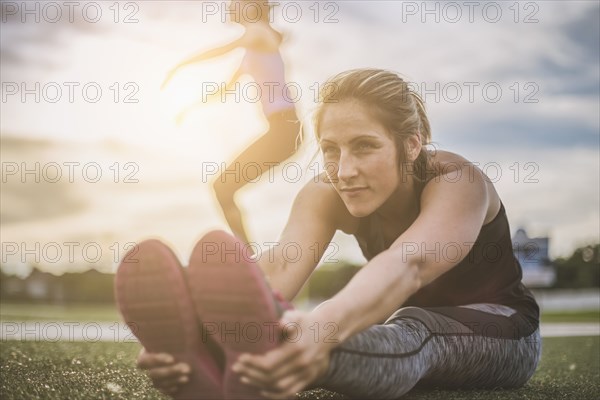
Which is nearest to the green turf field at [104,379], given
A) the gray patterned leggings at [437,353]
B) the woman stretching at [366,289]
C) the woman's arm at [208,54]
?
the gray patterned leggings at [437,353]

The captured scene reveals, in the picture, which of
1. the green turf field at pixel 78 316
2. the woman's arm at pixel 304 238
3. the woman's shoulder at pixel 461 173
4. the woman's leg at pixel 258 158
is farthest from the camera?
the green turf field at pixel 78 316

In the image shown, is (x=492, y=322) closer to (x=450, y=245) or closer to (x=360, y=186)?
(x=450, y=245)

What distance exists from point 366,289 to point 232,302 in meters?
0.34

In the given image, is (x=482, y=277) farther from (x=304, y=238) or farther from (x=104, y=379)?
(x=104, y=379)

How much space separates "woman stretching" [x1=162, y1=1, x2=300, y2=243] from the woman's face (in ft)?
5.85

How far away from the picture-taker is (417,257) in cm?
179

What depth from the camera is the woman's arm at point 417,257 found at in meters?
1.56

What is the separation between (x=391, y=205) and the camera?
7.59 ft

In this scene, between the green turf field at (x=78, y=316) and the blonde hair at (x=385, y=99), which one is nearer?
the blonde hair at (x=385, y=99)

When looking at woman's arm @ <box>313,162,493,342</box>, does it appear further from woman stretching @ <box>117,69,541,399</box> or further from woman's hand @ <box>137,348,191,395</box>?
woman's hand @ <box>137,348,191,395</box>

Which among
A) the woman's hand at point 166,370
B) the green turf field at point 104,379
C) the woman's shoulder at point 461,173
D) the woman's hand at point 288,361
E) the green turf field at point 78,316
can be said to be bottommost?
the green turf field at point 78,316

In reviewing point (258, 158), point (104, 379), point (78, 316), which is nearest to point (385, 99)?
point (104, 379)

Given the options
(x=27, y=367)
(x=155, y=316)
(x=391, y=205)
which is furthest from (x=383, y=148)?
(x=27, y=367)

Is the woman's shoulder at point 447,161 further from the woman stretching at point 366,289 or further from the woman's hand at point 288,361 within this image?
the woman's hand at point 288,361
